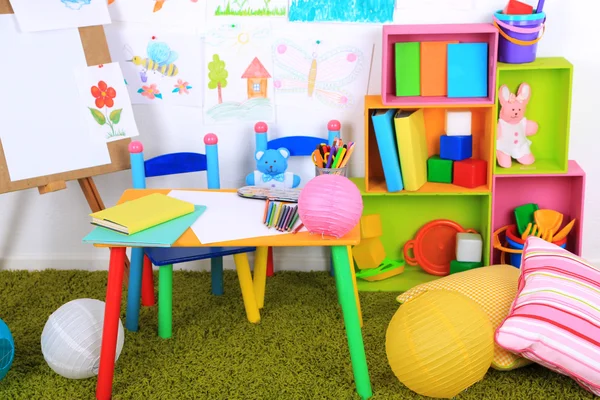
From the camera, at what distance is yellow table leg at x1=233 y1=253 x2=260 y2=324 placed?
2521mm

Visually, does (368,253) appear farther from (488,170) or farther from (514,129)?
(514,129)

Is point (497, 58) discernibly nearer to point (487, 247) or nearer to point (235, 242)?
point (487, 247)

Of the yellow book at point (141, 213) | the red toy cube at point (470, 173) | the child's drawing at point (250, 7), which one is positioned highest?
the child's drawing at point (250, 7)

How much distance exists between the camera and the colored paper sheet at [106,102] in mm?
2580

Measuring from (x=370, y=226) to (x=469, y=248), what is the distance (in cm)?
34

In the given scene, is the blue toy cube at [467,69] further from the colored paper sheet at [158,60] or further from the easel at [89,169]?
the easel at [89,169]

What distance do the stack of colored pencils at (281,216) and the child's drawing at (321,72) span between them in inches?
25.0

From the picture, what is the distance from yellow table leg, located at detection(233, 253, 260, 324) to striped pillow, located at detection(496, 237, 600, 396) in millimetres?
806

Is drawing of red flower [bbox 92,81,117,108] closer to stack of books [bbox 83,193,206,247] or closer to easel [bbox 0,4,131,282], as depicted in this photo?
easel [bbox 0,4,131,282]

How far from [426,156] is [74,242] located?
135 centimetres

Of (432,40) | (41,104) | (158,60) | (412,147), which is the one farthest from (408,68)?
(41,104)

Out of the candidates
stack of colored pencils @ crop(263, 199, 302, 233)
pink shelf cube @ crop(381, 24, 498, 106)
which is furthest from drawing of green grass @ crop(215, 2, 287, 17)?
stack of colored pencils @ crop(263, 199, 302, 233)

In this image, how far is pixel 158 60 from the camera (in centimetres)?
272

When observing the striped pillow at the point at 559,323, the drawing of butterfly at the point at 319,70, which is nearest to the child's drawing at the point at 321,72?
the drawing of butterfly at the point at 319,70
